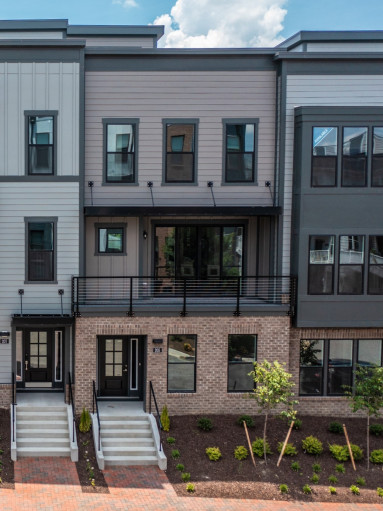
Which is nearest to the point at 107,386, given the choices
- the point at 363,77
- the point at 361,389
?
the point at 361,389

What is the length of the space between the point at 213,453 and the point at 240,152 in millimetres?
8725

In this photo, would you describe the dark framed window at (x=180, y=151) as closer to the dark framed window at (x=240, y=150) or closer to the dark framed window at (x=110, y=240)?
the dark framed window at (x=240, y=150)

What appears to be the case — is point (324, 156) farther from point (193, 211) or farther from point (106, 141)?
point (106, 141)

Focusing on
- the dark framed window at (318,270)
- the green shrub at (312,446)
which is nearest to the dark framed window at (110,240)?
the dark framed window at (318,270)

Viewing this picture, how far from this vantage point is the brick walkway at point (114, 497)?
12.8m

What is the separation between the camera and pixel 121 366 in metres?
17.8

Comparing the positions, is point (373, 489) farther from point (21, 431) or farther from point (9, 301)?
point (9, 301)

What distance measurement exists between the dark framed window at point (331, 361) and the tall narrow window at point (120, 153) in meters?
7.34

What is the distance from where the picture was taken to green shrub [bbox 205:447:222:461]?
1474 cm

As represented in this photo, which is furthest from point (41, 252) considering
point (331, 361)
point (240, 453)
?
point (331, 361)

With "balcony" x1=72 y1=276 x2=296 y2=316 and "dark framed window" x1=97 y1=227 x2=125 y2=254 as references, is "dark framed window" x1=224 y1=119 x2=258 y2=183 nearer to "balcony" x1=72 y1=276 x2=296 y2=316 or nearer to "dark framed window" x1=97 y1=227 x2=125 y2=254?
"balcony" x1=72 y1=276 x2=296 y2=316

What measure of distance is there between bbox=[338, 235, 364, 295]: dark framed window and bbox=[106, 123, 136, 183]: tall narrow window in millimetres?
6569

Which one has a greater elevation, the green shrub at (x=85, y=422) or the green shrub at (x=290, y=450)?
the green shrub at (x=85, y=422)

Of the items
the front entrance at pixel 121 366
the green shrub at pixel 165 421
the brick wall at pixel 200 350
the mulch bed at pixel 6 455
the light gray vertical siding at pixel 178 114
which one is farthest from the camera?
the front entrance at pixel 121 366
